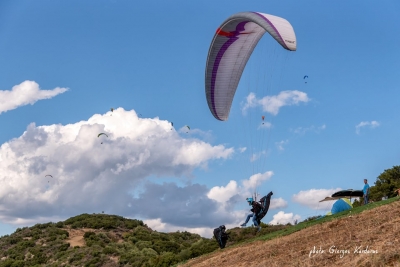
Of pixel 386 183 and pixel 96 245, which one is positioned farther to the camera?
pixel 386 183

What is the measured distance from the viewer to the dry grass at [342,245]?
9241 millimetres

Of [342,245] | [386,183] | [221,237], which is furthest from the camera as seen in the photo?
[386,183]

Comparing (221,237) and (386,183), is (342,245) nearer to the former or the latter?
(221,237)

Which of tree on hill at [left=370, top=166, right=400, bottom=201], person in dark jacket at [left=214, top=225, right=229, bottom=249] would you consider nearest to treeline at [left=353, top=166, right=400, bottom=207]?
tree on hill at [left=370, top=166, right=400, bottom=201]

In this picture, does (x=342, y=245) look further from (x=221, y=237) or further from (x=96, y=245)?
(x=96, y=245)

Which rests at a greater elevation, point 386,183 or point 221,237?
point 386,183

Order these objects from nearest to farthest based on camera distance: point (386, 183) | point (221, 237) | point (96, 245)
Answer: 1. point (221, 237)
2. point (96, 245)
3. point (386, 183)

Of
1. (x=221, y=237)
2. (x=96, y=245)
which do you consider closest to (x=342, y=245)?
(x=221, y=237)

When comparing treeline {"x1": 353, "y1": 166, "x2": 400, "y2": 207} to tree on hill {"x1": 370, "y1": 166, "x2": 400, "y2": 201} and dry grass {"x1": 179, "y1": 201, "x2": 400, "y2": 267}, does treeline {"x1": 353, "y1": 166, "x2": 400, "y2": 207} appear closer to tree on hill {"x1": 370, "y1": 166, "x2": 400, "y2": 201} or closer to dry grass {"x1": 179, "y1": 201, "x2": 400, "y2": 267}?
tree on hill {"x1": 370, "y1": 166, "x2": 400, "y2": 201}

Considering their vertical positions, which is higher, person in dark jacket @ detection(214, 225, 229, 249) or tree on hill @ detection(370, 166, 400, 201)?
tree on hill @ detection(370, 166, 400, 201)

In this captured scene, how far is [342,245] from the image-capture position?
10734 mm

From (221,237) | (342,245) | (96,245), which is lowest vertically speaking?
(342,245)

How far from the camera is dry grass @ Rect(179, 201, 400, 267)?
364 inches

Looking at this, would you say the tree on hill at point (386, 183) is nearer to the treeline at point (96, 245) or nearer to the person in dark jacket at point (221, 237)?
the treeline at point (96, 245)
